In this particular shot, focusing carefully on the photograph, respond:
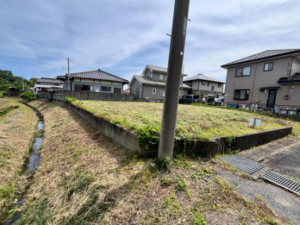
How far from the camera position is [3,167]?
393 cm

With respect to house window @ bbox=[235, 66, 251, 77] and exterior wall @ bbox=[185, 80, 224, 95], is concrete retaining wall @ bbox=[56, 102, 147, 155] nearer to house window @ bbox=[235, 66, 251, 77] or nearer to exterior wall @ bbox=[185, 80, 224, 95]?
house window @ bbox=[235, 66, 251, 77]

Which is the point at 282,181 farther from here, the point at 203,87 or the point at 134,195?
the point at 203,87

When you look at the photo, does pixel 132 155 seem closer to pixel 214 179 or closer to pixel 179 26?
pixel 214 179

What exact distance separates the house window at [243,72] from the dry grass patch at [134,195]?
15.5 meters

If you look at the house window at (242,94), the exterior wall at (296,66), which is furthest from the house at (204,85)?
the exterior wall at (296,66)

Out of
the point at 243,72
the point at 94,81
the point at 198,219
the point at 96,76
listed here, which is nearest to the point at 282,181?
the point at 198,219

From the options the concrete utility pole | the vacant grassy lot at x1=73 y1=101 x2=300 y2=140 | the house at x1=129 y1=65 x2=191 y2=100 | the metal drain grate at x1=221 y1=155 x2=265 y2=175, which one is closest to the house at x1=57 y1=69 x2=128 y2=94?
the house at x1=129 y1=65 x2=191 y2=100

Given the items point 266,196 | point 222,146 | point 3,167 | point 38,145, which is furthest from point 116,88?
point 266,196

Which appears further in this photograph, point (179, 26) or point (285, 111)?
point (285, 111)

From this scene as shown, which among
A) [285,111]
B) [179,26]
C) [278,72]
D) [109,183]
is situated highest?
[278,72]

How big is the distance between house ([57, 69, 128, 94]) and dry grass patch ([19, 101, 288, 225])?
18.1m

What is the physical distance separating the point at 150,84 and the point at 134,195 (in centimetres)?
2036

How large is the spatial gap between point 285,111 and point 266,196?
11.1 m

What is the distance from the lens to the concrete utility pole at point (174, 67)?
2.31 m
